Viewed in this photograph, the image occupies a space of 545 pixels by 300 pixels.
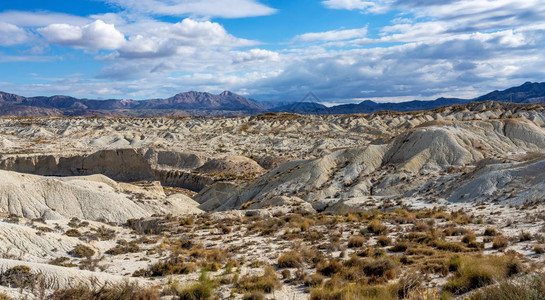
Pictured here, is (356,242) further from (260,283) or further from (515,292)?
(515,292)

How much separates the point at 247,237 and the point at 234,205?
18.4 metres

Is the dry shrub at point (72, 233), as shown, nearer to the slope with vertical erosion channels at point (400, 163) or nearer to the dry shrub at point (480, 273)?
the dry shrub at point (480, 273)

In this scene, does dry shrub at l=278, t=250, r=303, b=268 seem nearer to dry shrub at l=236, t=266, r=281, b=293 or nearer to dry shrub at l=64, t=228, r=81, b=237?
dry shrub at l=236, t=266, r=281, b=293

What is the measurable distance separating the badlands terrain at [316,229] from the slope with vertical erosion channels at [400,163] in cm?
16

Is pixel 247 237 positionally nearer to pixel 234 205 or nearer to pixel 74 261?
pixel 74 261

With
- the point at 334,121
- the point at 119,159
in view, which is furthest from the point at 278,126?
the point at 119,159

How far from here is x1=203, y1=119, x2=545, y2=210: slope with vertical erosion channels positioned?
29078 mm

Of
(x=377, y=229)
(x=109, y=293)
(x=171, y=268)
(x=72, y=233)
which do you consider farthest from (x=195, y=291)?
(x=72, y=233)

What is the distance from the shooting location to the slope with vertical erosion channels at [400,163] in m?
29.1

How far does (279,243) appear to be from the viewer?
14.3m

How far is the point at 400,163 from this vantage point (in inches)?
1260

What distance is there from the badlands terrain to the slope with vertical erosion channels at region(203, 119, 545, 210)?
0.16 metres

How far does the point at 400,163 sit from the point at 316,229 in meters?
18.4

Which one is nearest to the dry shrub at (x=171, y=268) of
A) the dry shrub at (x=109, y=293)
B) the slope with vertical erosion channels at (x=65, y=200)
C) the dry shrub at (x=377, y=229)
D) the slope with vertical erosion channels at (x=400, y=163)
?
the dry shrub at (x=109, y=293)
